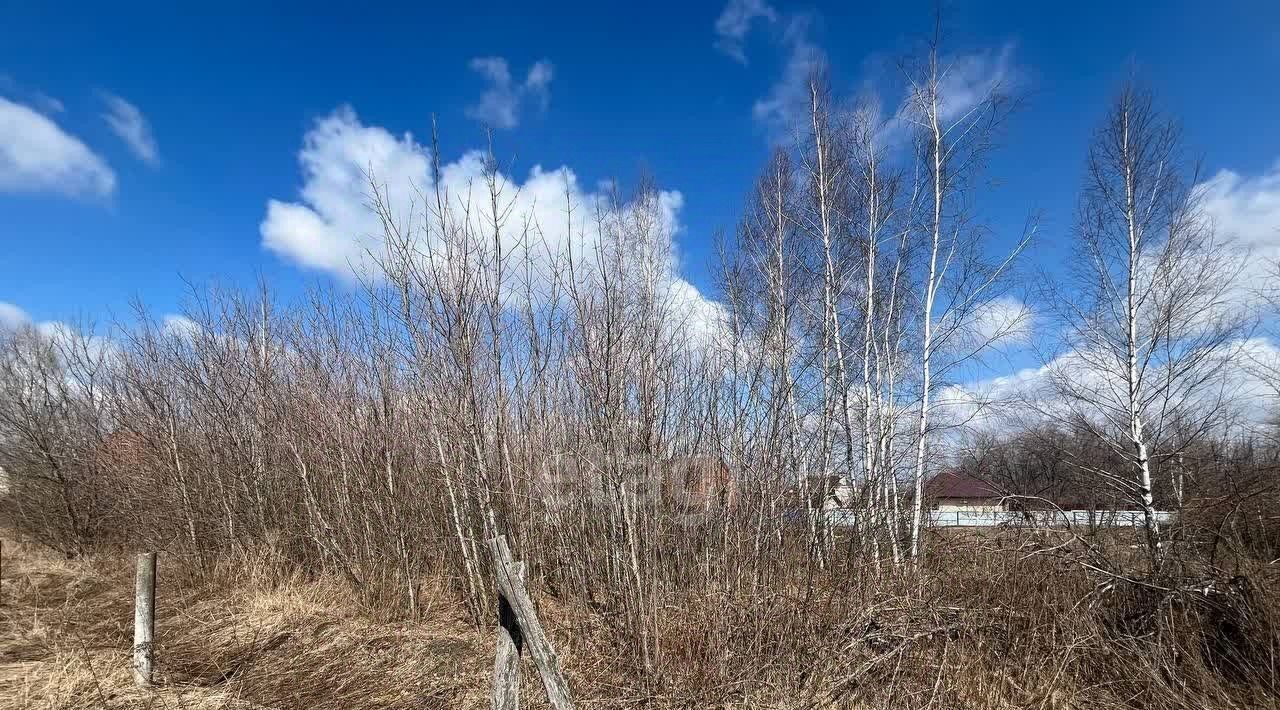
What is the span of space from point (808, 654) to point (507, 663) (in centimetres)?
206

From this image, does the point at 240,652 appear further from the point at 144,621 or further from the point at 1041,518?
the point at 1041,518

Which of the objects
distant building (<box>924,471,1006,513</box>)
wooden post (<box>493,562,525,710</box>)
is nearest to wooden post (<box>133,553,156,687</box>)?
wooden post (<box>493,562,525,710</box>)

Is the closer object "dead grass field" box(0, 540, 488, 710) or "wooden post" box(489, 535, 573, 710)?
"wooden post" box(489, 535, 573, 710)

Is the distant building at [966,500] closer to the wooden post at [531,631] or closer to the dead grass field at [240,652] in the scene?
the wooden post at [531,631]

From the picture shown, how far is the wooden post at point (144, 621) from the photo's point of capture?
3.68 m

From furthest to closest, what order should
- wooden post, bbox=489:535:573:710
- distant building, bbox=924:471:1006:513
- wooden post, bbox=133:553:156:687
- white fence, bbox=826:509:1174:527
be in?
distant building, bbox=924:471:1006:513 < white fence, bbox=826:509:1174:527 < wooden post, bbox=133:553:156:687 < wooden post, bbox=489:535:573:710

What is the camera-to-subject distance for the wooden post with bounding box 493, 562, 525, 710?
2.73m

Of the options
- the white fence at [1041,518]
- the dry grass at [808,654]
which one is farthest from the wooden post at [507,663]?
the white fence at [1041,518]

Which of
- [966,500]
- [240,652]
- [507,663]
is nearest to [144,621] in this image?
[240,652]

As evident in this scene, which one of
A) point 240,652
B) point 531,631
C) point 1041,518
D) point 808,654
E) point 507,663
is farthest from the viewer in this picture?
point 1041,518

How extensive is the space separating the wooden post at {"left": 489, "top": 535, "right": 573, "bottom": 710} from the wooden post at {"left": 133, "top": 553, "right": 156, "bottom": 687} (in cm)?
274

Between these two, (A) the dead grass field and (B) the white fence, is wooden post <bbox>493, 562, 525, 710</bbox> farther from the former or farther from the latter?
(B) the white fence

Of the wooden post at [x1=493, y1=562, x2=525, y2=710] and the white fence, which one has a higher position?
the white fence

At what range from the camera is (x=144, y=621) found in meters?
3.70
